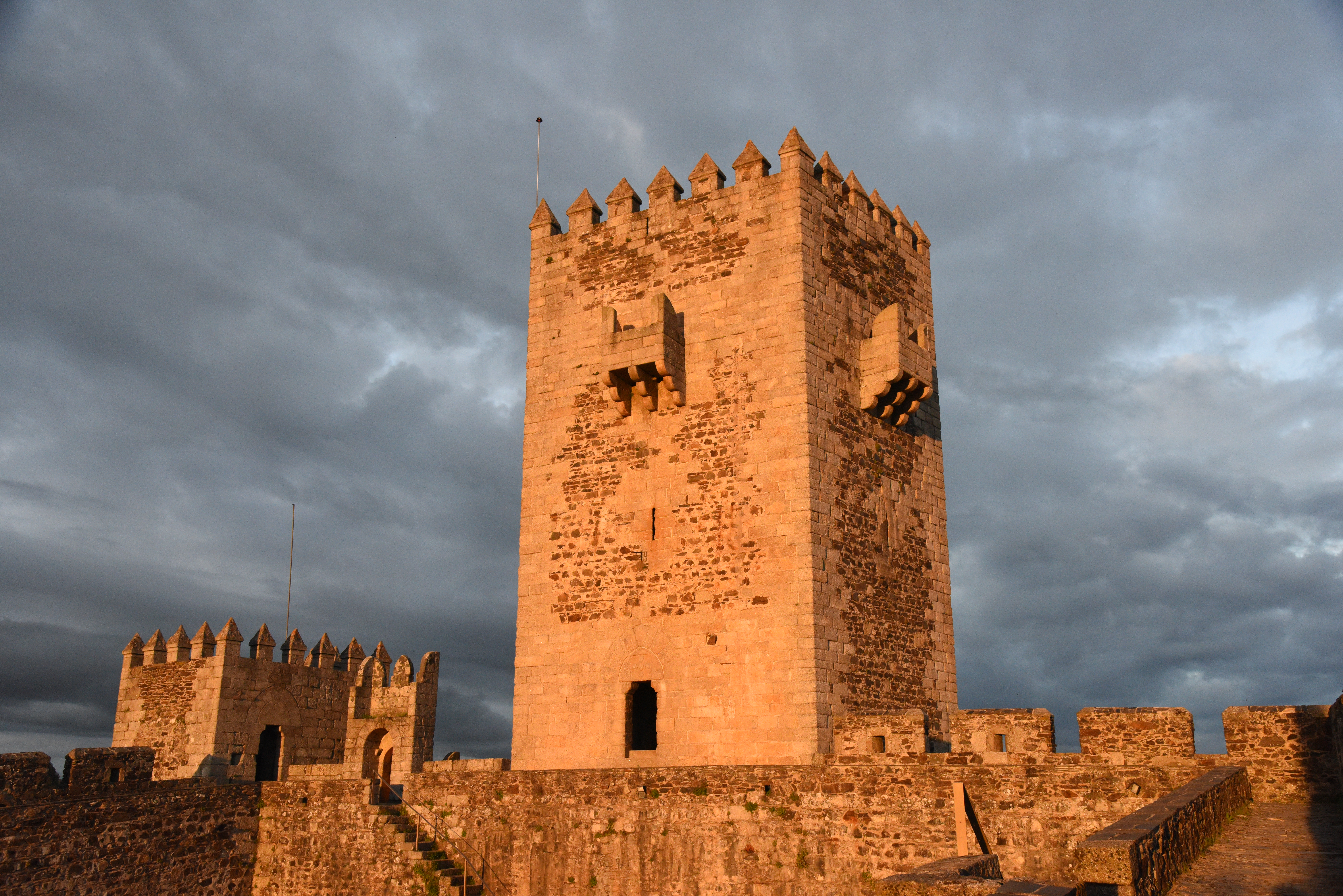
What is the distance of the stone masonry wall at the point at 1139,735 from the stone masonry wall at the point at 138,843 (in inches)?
496

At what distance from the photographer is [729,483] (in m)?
14.8

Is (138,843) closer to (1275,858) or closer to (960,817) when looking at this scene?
(960,817)

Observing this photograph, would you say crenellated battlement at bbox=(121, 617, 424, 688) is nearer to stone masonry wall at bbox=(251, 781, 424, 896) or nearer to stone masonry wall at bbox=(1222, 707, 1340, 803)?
stone masonry wall at bbox=(251, 781, 424, 896)

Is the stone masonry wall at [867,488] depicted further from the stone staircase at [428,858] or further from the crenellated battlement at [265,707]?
the crenellated battlement at [265,707]

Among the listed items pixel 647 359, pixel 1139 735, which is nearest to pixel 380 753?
pixel 647 359

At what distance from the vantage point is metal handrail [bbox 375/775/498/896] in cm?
1432

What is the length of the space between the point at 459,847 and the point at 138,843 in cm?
466

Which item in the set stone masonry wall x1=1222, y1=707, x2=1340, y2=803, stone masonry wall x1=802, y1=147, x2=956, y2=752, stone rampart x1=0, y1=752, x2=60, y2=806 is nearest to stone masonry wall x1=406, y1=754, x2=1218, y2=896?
stone masonry wall x1=1222, y1=707, x2=1340, y2=803

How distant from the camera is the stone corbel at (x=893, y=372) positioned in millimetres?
15648

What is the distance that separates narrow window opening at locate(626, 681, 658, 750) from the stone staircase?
283cm

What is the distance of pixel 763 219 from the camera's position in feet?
51.2

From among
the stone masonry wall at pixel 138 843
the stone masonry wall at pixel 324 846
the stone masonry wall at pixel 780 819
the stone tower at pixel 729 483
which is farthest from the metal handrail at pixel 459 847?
the stone masonry wall at pixel 138 843

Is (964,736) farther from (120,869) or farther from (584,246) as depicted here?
(120,869)

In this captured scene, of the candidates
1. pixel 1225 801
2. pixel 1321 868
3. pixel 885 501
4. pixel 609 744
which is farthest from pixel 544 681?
pixel 1321 868
